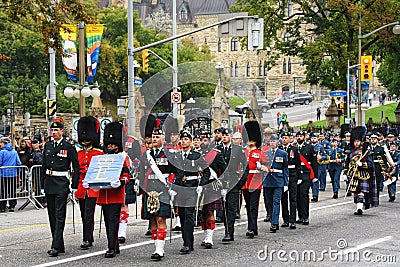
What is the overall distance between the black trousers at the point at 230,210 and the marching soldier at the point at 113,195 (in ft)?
7.24

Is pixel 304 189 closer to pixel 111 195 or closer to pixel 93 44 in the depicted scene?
pixel 111 195

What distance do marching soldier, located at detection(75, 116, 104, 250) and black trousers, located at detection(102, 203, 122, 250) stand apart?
0.42 meters

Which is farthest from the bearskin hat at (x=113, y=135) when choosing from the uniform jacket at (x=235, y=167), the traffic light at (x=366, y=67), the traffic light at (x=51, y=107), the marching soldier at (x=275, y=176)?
the traffic light at (x=366, y=67)

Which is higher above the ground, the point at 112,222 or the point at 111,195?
the point at 111,195

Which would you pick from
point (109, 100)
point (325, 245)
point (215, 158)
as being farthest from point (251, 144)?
point (109, 100)

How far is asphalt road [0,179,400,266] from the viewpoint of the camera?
11469mm

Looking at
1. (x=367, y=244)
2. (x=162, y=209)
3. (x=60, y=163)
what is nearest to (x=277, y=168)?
(x=367, y=244)

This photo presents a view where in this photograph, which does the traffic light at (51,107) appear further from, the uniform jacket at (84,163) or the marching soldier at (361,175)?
the uniform jacket at (84,163)

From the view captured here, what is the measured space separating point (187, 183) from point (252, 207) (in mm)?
2202

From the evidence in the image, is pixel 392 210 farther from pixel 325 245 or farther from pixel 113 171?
pixel 113 171

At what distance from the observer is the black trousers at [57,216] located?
475 inches

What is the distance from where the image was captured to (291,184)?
1561 cm

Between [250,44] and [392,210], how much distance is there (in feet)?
24.7

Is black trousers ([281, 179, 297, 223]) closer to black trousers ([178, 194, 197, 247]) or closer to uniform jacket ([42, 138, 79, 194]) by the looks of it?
black trousers ([178, 194, 197, 247])
